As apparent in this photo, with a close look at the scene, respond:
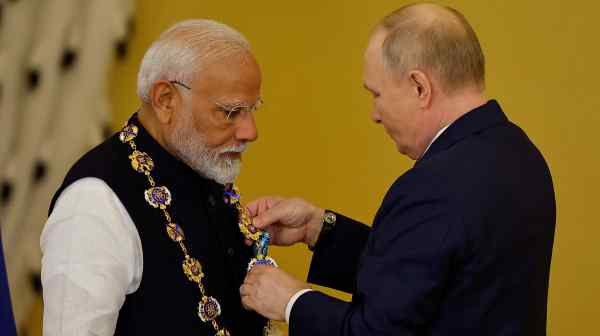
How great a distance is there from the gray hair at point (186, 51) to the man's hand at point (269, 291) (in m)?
0.52

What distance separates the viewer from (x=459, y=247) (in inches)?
75.6

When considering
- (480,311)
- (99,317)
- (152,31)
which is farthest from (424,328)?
(152,31)

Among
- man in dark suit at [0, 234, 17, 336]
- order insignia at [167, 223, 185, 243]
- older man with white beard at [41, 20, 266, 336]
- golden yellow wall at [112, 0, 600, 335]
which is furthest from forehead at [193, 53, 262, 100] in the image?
golden yellow wall at [112, 0, 600, 335]

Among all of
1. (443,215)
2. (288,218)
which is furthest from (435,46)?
(288,218)

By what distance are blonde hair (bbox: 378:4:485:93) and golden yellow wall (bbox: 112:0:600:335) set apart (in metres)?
1.66

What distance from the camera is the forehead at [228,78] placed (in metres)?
2.17

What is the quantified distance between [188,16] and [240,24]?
0.24 meters

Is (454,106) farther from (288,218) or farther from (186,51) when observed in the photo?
(288,218)

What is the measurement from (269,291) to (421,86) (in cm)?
62

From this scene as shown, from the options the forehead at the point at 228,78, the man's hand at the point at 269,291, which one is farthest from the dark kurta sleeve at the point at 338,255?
the forehead at the point at 228,78

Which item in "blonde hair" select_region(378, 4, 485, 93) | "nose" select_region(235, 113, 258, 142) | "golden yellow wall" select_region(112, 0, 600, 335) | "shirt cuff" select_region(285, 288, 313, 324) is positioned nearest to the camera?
"blonde hair" select_region(378, 4, 485, 93)

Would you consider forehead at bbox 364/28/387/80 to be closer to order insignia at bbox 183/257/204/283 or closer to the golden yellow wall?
order insignia at bbox 183/257/204/283

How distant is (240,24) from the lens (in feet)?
13.1

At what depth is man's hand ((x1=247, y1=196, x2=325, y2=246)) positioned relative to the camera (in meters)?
2.69
